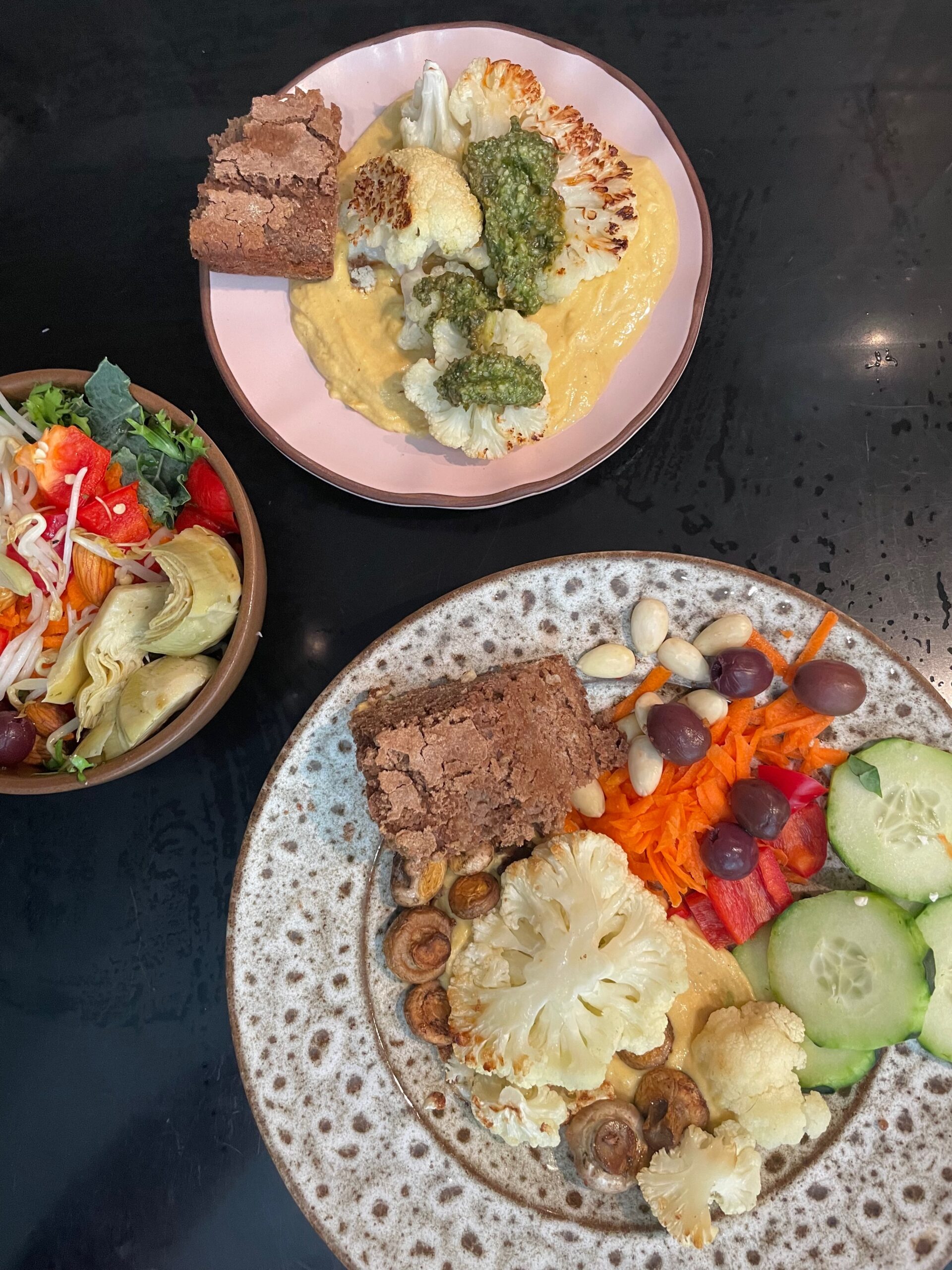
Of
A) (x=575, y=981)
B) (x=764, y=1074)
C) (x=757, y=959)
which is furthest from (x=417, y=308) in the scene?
(x=764, y=1074)

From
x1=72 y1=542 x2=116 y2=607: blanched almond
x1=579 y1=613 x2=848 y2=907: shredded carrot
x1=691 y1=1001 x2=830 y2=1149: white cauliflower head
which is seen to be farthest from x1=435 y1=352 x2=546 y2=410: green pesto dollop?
x1=691 y1=1001 x2=830 y2=1149: white cauliflower head

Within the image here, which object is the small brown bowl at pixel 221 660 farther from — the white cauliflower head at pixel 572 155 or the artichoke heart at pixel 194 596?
the white cauliflower head at pixel 572 155

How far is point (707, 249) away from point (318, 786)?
2077 mm

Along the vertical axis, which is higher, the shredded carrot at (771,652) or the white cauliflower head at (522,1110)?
the shredded carrot at (771,652)

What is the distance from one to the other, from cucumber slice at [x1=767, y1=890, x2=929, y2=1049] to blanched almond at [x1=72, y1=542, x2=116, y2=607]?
230cm

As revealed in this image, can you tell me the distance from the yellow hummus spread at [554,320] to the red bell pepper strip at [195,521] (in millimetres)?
587

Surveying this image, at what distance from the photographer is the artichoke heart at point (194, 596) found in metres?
2.04

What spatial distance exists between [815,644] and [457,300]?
1506 millimetres

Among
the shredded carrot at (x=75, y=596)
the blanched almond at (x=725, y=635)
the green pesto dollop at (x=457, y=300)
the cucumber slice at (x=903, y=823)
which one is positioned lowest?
the cucumber slice at (x=903, y=823)

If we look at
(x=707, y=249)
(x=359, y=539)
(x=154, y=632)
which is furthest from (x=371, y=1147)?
(x=707, y=249)

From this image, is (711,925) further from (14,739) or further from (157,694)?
(14,739)

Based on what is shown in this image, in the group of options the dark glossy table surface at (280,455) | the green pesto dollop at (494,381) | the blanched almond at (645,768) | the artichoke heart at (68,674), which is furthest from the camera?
the dark glossy table surface at (280,455)

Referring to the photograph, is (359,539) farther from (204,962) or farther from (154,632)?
(204,962)

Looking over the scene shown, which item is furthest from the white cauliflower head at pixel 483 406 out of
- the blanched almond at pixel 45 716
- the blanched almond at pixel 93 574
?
Answer: the blanched almond at pixel 45 716
